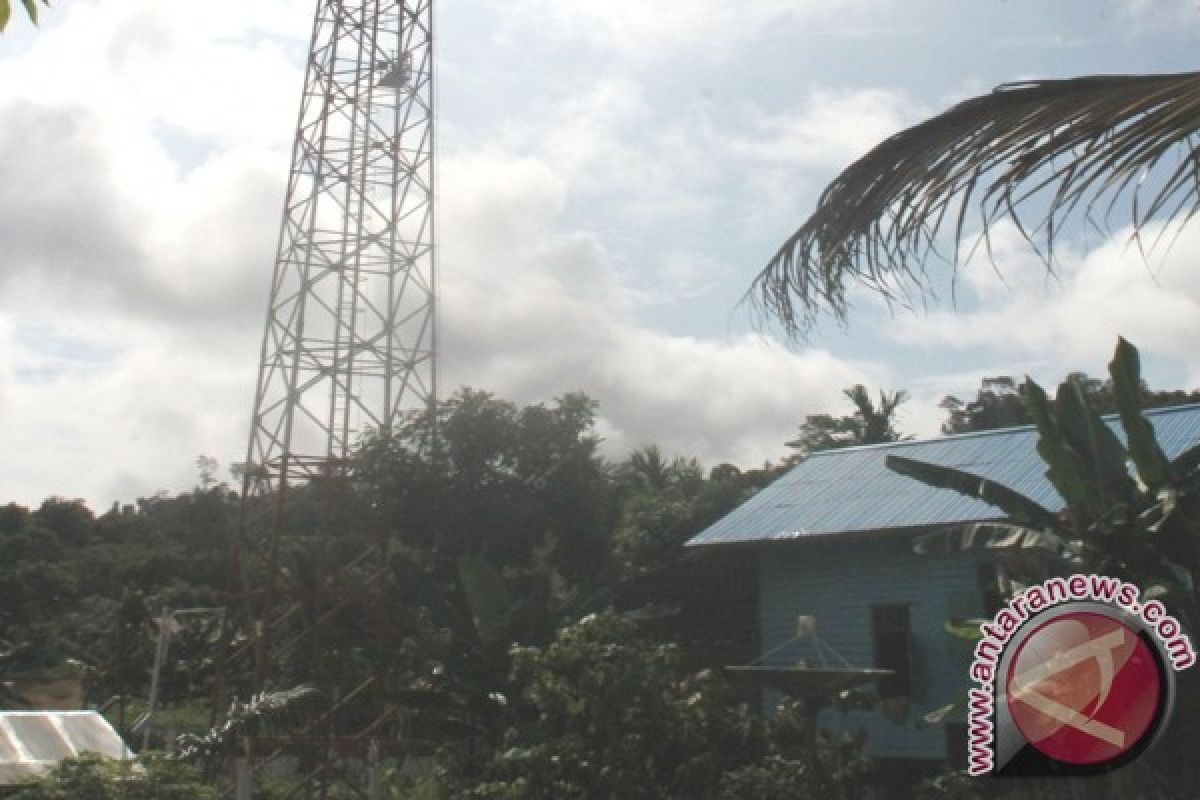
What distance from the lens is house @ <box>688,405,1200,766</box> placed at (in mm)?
15719

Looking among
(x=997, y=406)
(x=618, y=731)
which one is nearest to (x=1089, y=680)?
(x=618, y=731)

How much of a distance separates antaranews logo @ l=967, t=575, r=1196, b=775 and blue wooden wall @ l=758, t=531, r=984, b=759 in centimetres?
1013

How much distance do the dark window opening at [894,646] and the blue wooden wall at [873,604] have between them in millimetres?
89

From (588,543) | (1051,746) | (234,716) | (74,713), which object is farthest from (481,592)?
(1051,746)

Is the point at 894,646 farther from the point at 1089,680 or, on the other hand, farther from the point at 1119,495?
the point at 1089,680

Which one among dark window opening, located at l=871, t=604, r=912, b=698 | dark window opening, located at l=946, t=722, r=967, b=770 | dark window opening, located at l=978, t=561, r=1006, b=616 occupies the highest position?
dark window opening, located at l=978, t=561, r=1006, b=616

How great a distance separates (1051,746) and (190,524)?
47036mm

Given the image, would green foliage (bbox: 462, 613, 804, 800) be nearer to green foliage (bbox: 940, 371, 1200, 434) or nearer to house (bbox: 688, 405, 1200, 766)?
house (bbox: 688, 405, 1200, 766)

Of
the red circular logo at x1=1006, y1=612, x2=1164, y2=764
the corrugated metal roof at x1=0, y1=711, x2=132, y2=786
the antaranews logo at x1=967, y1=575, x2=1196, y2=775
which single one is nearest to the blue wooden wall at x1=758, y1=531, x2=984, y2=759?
the corrugated metal roof at x1=0, y1=711, x2=132, y2=786

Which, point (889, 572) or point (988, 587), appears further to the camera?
point (889, 572)

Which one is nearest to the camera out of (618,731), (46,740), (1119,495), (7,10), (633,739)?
(7,10)

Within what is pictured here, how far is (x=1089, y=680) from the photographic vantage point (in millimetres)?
4559

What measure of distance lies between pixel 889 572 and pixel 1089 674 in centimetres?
1249

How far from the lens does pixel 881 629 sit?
55.0 ft
